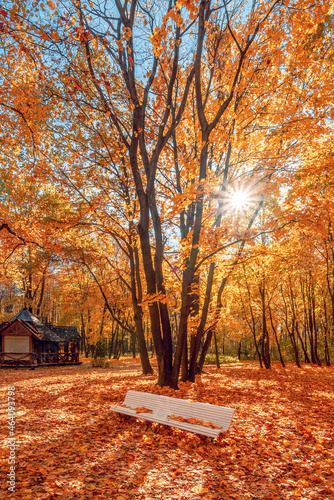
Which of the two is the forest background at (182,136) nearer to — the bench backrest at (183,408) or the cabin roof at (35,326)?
the bench backrest at (183,408)

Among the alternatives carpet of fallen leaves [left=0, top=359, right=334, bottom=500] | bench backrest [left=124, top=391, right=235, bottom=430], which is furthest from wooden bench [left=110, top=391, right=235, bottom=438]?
carpet of fallen leaves [left=0, top=359, right=334, bottom=500]

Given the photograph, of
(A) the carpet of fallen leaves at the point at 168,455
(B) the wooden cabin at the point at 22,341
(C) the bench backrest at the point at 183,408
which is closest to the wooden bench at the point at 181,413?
(C) the bench backrest at the point at 183,408

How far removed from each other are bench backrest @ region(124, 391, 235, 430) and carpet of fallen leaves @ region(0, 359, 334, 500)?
28 centimetres

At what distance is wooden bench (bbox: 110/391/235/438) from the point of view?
414 centimetres

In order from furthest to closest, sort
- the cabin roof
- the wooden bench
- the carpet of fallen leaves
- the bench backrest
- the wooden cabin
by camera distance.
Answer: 1. the cabin roof
2. the wooden cabin
3. the bench backrest
4. the wooden bench
5. the carpet of fallen leaves

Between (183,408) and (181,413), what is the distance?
0.08 metres

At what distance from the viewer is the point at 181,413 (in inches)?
184

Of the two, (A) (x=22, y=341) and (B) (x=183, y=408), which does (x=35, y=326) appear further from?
(B) (x=183, y=408)

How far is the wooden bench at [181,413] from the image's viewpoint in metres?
4.14

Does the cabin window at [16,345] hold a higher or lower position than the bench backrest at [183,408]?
lower

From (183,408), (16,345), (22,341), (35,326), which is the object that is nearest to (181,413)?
(183,408)

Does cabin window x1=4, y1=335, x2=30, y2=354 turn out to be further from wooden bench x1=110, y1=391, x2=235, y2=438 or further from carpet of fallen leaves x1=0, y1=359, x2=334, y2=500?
wooden bench x1=110, y1=391, x2=235, y2=438

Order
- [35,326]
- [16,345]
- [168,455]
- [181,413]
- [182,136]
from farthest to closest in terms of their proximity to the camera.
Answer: [35,326] → [16,345] → [182,136] → [181,413] → [168,455]

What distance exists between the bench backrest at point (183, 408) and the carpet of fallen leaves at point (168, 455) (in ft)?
0.91
